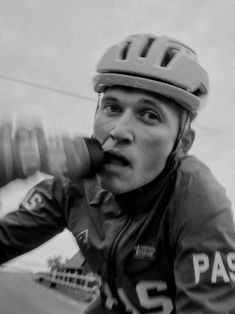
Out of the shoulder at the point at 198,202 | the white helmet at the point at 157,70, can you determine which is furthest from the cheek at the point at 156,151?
the white helmet at the point at 157,70

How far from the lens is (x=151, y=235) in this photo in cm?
260

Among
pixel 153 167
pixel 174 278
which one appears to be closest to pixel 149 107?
pixel 153 167

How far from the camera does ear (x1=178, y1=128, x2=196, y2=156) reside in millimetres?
3043

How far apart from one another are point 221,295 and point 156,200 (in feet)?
2.21

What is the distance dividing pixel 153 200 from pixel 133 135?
376 millimetres

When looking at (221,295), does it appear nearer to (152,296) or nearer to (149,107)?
(152,296)

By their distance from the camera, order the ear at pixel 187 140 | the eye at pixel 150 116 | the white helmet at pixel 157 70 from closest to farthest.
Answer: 1. the eye at pixel 150 116
2. the white helmet at pixel 157 70
3. the ear at pixel 187 140

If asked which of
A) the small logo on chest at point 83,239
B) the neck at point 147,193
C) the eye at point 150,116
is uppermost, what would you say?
the eye at point 150,116

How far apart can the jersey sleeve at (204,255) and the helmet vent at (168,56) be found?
2.68 feet

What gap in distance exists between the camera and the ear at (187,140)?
9.98ft

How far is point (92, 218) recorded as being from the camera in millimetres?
2955

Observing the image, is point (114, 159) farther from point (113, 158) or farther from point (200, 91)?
point (200, 91)

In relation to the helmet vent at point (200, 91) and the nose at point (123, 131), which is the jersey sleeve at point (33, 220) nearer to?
the nose at point (123, 131)

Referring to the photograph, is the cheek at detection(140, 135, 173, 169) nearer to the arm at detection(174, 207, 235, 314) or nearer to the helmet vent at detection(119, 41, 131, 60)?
the arm at detection(174, 207, 235, 314)
